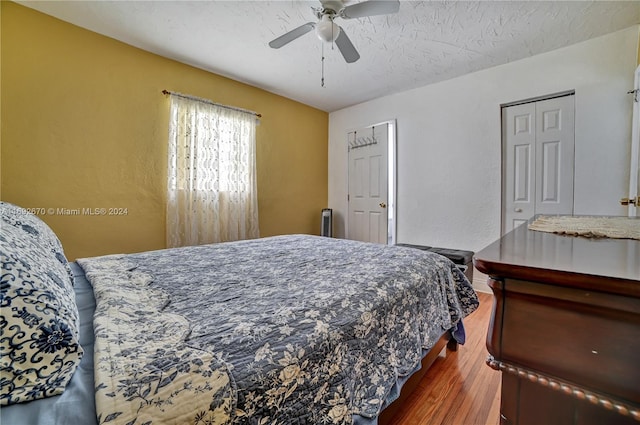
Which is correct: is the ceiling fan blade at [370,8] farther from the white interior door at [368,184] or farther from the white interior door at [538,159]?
the white interior door at [368,184]

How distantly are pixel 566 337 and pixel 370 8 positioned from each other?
205 cm

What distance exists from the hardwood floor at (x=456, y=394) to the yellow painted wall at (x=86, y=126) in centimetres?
276

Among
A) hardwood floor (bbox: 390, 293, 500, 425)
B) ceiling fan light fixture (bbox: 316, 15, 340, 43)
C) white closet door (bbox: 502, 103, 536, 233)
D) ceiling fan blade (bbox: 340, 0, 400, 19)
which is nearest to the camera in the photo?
hardwood floor (bbox: 390, 293, 500, 425)

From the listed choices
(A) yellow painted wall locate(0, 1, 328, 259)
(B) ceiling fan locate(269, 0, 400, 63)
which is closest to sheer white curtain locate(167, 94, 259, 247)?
(A) yellow painted wall locate(0, 1, 328, 259)

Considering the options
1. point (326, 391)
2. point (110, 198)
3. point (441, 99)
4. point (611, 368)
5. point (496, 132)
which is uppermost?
point (441, 99)

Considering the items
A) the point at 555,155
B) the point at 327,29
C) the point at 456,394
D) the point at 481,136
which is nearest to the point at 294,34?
the point at 327,29

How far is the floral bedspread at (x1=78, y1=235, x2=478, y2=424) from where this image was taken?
55 cm

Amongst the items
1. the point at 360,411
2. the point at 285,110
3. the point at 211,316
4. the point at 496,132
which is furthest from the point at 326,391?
the point at 285,110

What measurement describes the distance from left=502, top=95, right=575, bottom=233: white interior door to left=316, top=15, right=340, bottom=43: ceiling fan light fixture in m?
2.22

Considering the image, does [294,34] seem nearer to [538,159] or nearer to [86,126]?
[86,126]

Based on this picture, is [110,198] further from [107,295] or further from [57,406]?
[57,406]

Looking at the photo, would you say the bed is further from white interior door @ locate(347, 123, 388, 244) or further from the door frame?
white interior door @ locate(347, 123, 388, 244)

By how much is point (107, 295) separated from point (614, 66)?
3.98 metres

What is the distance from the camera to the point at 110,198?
8.19 ft
